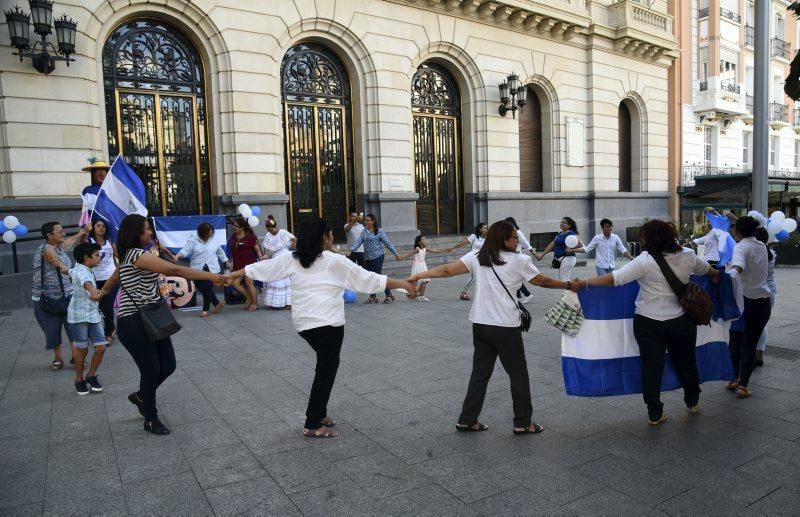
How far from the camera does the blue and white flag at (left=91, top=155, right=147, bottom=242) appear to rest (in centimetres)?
851

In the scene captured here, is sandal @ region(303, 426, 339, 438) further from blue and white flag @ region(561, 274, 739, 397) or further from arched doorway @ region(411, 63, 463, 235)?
arched doorway @ region(411, 63, 463, 235)

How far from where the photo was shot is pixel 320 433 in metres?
4.89

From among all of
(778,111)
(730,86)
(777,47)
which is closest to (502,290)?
(730,86)

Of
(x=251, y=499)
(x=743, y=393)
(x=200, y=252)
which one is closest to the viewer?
(x=251, y=499)

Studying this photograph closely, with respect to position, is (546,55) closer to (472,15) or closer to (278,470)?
(472,15)

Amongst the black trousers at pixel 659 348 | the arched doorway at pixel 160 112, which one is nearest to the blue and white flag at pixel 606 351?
the black trousers at pixel 659 348

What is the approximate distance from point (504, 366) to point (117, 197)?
6.44 metres

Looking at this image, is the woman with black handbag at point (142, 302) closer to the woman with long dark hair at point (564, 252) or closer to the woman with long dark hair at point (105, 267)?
the woman with long dark hair at point (105, 267)

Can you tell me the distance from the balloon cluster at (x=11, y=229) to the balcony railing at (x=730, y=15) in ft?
96.6

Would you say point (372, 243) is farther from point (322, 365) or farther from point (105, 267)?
point (322, 365)

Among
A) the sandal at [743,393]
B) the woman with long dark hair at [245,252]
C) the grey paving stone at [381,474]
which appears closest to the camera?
the grey paving stone at [381,474]

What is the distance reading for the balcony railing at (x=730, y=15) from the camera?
2783cm

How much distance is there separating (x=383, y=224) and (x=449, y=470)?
11.8 metres

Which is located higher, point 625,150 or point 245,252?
point 625,150
